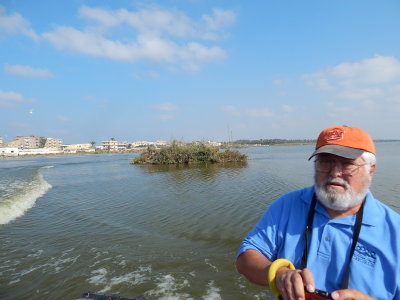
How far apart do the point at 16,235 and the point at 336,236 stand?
9.46 m

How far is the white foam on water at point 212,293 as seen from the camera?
4.59 metres

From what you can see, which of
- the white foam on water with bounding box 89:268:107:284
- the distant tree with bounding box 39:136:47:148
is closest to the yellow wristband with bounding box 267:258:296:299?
the white foam on water with bounding box 89:268:107:284

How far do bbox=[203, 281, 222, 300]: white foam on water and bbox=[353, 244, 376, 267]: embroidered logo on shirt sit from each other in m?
3.39

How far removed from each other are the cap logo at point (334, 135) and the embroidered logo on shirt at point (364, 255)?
0.78m

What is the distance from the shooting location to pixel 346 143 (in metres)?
1.96

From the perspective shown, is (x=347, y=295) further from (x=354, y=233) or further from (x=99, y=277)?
(x=99, y=277)

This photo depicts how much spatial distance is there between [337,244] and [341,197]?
34 centimetres

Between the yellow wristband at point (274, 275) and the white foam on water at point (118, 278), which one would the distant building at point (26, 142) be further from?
the yellow wristband at point (274, 275)

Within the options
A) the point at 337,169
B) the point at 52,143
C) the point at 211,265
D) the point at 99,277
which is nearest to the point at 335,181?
the point at 337,169

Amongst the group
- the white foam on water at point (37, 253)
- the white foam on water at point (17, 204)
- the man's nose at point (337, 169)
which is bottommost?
the white foam on water at point (37, 253)

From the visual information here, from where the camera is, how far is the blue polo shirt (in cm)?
174

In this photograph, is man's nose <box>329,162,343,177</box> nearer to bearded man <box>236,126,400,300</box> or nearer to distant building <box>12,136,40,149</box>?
bearded man <box>236,126,400,300</box>

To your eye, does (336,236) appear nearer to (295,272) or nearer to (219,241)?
(295,272)

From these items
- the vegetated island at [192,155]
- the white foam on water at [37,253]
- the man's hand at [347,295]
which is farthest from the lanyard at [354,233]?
the vegetated island at [192,155]
